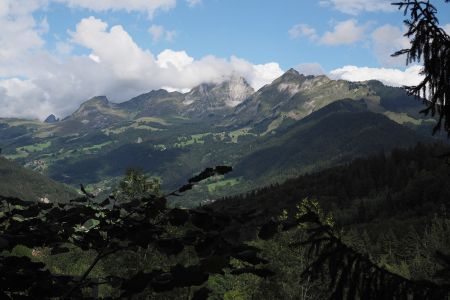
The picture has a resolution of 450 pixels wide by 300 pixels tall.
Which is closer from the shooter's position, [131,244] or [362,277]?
[131,244]

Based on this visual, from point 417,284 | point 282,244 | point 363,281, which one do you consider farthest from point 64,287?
point 282,244

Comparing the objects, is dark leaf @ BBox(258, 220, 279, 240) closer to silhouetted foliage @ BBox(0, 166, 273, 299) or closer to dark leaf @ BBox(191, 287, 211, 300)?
silhouetted foliage @ BBox(0, 166, 273, 299)

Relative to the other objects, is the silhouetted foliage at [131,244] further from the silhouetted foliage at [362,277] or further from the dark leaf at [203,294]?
the silhouetted foliage at [362,277]

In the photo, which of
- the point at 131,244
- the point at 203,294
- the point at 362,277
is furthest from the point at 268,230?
the point at 362,277

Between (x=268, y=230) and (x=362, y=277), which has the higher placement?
(x=268, y=230)

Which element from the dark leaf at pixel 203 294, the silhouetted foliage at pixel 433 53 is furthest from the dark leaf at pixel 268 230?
the silhouetted foliage at pixel 433 53

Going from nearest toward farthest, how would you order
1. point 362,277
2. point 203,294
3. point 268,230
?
1. point 203,294
2. point 268,230
3. point 362,277

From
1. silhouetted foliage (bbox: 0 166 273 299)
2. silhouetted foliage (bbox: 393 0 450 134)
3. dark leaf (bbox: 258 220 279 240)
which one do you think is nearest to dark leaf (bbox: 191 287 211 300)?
silhouetted foliage (bbox: 0 166 273 299)

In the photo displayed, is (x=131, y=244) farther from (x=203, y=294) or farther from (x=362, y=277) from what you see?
(x=362, y=277)

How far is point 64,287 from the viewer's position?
180 inches

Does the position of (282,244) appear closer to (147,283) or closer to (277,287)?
(277,287)

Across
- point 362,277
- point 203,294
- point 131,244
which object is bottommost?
point 362,277

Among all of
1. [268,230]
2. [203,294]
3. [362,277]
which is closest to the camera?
[203,294]

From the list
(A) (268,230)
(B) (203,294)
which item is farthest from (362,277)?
(B) (203,294)
